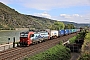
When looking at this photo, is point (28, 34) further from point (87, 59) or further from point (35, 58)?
point (87, 59)

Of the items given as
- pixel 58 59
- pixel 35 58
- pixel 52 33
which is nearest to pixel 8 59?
pixel 35 58

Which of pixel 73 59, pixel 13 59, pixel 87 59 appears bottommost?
pixel 73 59

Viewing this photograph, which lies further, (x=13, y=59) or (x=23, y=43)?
(x=23, y=43)

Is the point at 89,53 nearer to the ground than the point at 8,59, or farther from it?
farther from it

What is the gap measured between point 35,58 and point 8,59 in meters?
4.20

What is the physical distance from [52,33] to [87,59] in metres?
48.5

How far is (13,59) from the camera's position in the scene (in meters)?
27.3

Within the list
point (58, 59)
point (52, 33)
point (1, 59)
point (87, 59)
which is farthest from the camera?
point (52, 33)

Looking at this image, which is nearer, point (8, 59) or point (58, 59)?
point (8, 59)

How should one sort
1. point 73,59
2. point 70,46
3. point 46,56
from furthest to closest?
point 70,46 → point 73,59 → point 46,56

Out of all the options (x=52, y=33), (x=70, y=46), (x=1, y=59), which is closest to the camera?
(x=1, y=59)

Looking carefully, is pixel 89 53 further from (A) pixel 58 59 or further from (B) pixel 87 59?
(A) pixel 58 59

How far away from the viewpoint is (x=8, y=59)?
27.2 meters

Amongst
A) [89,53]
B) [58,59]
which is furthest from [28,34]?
[89,53]
